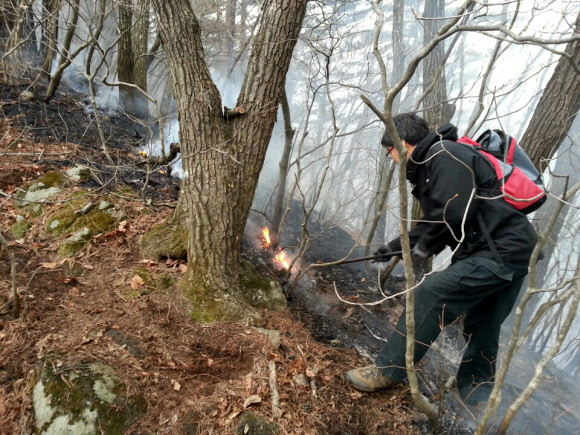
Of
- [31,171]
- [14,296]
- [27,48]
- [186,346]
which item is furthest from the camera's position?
[27,48]

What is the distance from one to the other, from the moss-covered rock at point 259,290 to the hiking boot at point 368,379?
43.0 inches

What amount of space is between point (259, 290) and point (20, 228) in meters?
2.61

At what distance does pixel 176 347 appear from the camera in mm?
2617

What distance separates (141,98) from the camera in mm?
7664

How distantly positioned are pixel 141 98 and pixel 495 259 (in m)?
7.73

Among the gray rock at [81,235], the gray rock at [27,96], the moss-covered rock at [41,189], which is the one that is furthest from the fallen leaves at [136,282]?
the gray rock at [27,96]

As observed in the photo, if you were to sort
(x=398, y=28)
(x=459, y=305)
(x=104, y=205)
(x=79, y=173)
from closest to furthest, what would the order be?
(x=459, y=305), (x=104, y=205), (x=79, y=173), (x=398, y=28)

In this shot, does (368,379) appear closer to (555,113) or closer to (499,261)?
(499,261)

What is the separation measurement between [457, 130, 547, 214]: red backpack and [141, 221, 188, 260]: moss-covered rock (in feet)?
9.31

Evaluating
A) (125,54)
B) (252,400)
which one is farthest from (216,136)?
(125,54)

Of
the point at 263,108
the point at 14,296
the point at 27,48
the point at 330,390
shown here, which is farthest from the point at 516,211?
the point at 27,48

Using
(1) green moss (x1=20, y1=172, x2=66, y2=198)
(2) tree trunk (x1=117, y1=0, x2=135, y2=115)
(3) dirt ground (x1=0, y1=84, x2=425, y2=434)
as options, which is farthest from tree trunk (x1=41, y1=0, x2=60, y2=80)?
(3) dirt ground (x1=0, y1=84, x2=425, y2=434)

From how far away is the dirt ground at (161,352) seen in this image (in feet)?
7.13

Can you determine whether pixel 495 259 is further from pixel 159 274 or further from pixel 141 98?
pixel 141 98
